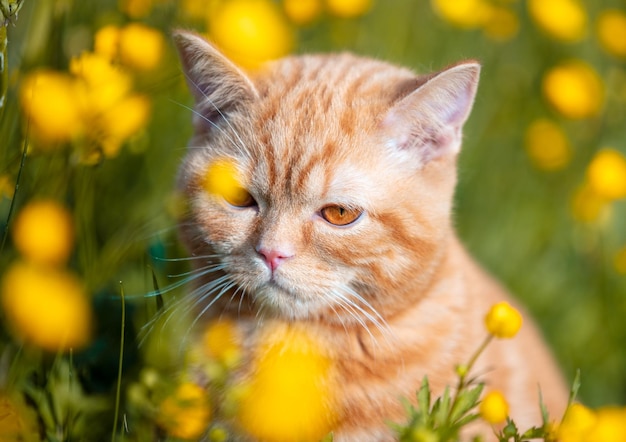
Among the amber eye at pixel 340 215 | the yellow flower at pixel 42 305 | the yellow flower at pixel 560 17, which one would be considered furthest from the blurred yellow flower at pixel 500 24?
the yellow flower at pixel 42 305

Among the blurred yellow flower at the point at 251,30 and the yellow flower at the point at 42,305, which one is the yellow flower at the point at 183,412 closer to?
the yellow flower at the point at 42,305

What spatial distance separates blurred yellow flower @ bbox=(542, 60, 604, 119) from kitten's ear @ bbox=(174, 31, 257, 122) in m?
1.57

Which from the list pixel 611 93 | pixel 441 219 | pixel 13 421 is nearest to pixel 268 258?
pixel 441 219

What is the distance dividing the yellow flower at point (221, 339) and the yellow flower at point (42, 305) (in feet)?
0.97

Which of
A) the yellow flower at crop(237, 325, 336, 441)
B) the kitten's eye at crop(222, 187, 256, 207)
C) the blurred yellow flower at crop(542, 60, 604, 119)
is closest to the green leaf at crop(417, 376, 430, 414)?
the yellow flower at crop(237, 325, 336, 441)

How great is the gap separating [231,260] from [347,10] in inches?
54.3

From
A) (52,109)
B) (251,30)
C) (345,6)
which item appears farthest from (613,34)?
(52,109)

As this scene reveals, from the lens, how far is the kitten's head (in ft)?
5.48

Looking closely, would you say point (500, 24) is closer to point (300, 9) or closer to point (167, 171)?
point (300, 9)

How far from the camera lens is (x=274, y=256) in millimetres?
1631

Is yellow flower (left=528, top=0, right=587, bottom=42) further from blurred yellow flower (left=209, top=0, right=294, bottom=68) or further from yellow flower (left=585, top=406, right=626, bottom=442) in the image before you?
yellow flower (left=585, top=406, right=626, bottom=442)

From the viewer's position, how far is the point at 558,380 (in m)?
2.38

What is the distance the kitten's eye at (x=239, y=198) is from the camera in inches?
67.8

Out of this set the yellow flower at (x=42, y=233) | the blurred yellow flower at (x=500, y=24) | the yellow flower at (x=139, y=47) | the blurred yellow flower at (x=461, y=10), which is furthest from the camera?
the blurred yellow flower at (x=500, y=24)
